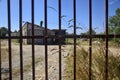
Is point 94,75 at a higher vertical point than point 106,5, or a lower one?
lower

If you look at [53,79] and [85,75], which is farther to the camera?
[53,79]

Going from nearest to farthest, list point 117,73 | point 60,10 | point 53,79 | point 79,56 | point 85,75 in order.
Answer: point 60,10
point 117,73
point 85,75
point 79,56
point 53,79

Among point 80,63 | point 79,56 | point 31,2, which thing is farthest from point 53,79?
point 31,2

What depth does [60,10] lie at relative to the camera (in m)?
3.59

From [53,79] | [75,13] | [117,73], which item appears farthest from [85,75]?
[53,79]

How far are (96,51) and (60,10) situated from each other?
1.22 meters

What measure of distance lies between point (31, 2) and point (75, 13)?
678mm

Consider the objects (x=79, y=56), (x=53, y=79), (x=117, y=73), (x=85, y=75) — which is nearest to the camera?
(x=117, y=73)

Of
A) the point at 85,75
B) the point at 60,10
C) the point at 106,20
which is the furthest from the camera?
the point at 85,75

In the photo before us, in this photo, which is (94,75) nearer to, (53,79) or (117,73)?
(117,73)

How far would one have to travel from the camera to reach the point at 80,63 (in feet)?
14.6

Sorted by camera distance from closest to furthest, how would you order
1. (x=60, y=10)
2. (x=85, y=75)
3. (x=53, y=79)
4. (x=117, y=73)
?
(x=60, y=10) < (x=117, y=73) < (x=85, y=75) < (x=53, y=79)

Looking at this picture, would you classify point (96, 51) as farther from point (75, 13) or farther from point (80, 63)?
point (75, 13)

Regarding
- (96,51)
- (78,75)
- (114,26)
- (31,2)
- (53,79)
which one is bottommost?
(53,79)
